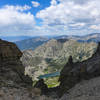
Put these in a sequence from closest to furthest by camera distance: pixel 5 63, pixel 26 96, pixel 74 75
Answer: pixel 26 96 < pixel 5 63 < pixel 74 75

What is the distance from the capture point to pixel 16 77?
42.7 metres

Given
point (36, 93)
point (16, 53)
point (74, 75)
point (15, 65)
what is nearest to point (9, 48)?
point (16, 53)

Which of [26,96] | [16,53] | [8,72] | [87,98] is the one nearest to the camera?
Result: [26,96]

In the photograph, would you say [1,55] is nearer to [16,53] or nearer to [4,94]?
[16,53]

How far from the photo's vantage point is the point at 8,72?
138 feet

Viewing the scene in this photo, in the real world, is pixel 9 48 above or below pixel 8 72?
above

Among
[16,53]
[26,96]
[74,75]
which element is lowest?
[74,75]

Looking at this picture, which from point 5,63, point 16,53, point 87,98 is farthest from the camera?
point 16,53

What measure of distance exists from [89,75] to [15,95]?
3626 centimetres

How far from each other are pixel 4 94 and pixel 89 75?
A: 38.2 meters

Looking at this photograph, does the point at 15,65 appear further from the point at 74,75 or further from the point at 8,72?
the point at 74,75

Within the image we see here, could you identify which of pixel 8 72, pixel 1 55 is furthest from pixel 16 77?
pixel 1 55

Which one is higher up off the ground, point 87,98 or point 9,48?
point 9,48

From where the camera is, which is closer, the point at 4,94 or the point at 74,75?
the point at 4,94
